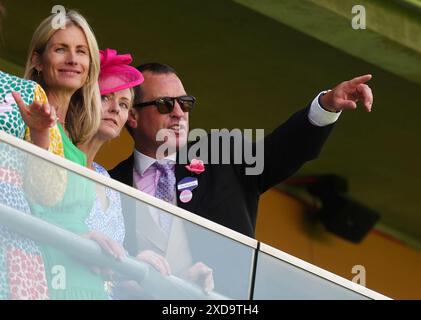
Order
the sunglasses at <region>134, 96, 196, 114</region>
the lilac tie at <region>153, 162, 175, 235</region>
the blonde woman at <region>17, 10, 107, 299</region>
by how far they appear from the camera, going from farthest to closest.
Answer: the sunglasses at <region>134, 96, 196, 114</region> → the lilac tie at <region>153, 162, 175, 235</region> → the blonde woman at <region>17, 10, 107, 299</region>

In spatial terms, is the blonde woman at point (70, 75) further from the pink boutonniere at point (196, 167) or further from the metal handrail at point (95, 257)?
the metal handrail at point (95, 257)

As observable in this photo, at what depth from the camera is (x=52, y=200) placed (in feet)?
15.5

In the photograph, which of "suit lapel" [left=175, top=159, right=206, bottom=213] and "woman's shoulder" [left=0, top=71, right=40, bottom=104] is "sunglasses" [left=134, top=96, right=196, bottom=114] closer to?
"suit lapel" [left=175, top=159, right=206, bottom=213]

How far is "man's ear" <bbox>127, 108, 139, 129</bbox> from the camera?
6.32 meters

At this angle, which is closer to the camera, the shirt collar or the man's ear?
the shirt collar

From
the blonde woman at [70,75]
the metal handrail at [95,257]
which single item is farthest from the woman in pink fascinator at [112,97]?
the metal handrail at [95,257]

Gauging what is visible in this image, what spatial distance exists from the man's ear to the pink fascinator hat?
9.8 inches

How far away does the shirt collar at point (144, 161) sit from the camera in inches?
239

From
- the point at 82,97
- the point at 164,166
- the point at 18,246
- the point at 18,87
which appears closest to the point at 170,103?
the point at 164,166

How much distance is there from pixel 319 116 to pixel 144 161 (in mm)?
725

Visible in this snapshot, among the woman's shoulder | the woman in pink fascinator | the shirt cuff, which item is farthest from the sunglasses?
the woman's shoulder
